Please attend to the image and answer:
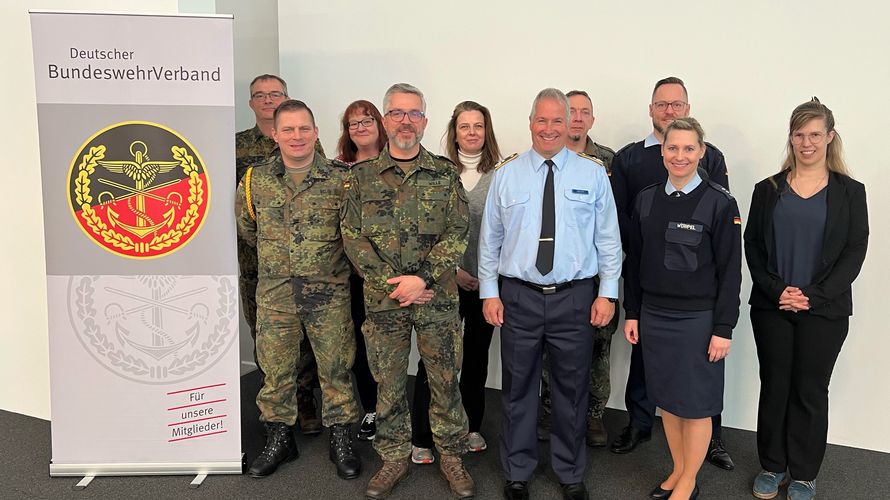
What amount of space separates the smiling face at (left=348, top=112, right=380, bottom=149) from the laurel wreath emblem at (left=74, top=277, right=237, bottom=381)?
95 centimetres

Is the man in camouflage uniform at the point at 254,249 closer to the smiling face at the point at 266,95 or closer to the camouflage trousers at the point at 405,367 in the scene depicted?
the smiling face at the point at 266,95

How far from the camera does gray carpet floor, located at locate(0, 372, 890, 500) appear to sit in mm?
2850

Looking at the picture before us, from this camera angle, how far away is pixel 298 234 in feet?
9.15

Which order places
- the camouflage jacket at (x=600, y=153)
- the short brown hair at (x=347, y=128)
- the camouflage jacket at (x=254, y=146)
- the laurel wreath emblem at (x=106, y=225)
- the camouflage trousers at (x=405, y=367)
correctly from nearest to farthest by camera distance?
the camouflage trousers at (x=405, y=367), the laurel wreath emblem at (x=106, y=225), the short brown hair at (x=347, y=128), the camouflage jacket at (x=600, y=153), the camouflage jacket at (x=254, y=146)

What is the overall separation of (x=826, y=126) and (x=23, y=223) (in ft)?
13.4

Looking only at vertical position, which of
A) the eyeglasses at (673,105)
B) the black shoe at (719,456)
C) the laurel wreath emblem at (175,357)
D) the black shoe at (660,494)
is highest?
the eyeglasses at (673,105)

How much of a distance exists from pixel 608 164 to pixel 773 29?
1.13 m

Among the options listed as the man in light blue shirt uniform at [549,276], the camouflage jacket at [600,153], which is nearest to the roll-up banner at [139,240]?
the man in light blue shirt uniform at [549,276]

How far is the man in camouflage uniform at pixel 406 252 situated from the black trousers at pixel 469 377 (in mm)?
237

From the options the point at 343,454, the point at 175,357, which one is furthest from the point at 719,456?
the point at 175,357

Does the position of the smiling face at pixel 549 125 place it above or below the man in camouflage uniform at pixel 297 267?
above

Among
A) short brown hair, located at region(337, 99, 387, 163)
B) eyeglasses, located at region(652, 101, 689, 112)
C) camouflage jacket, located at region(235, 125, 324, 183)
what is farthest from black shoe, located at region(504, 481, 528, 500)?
camouflage jacket, located at region(235, 125, 324, 183)

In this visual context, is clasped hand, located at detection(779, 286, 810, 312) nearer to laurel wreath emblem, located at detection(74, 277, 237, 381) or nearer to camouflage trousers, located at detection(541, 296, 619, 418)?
camouflage trousers, located at detection(541, 296, 619, 418)

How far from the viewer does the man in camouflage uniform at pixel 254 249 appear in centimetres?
342
